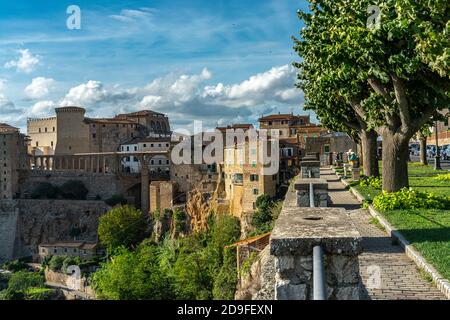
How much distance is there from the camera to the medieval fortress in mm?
53938

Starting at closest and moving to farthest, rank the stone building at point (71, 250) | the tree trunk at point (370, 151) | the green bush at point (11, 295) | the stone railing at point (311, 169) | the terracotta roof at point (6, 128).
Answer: the stone railing at point (311, 169), the tree trunk at point (370, 151), the green bush at point (11, 295), the stone building at point (71, 250), the terracotta roof at point (6, 128)

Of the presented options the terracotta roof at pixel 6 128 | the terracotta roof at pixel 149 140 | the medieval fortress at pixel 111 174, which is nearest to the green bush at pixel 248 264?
the medieval fortress at pixel 111 174

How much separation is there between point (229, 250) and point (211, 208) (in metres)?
23.0

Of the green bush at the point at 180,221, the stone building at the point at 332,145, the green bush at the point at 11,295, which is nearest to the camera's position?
the green bush at the point at 11,295

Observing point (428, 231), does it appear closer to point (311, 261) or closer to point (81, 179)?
point (311, 261)

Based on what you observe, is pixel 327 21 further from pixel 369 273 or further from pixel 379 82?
pixel 369 273

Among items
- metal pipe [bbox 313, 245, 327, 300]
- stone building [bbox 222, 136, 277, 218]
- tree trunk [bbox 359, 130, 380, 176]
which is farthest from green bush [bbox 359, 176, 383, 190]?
stone building [bbox 222, 136, 277, 218]

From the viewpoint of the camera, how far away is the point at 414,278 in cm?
763

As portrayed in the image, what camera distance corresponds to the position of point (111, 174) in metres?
73.4

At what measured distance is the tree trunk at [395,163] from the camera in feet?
53.2

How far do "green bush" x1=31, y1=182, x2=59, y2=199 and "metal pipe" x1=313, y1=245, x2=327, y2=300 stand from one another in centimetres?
7408

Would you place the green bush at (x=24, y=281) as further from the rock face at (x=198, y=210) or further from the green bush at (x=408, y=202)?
the green bush at (x=408, y=202)

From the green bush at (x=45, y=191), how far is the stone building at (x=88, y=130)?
1438 cm

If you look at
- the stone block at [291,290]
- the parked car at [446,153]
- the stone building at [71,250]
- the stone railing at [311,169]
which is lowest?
the stone building at [71,250]
